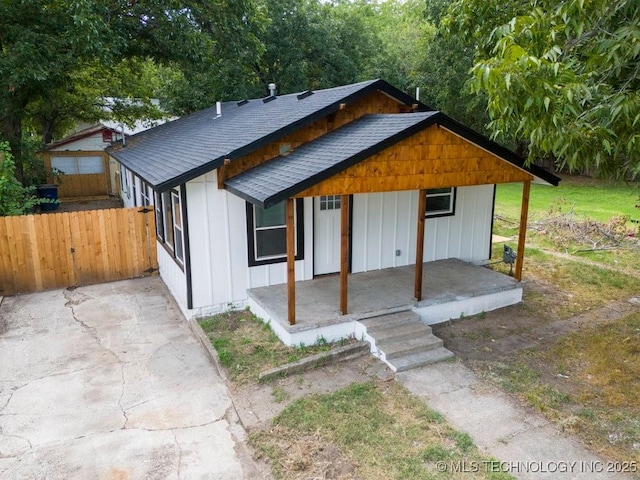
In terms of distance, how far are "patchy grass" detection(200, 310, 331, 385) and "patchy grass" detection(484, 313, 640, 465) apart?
2.68m

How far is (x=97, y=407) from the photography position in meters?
5.43

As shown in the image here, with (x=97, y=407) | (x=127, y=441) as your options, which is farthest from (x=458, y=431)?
(x=97, y=407)

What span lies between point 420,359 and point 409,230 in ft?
12.1

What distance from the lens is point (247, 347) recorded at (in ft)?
22.1

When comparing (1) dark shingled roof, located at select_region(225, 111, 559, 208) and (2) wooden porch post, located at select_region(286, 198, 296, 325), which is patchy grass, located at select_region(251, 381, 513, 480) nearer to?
(2) wooden porch post, located at select_region(286, 198, 296, 325)

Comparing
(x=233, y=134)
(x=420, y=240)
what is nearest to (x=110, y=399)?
(x=420, y=240)

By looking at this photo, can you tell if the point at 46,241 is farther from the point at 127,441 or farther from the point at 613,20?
the point at 613,20

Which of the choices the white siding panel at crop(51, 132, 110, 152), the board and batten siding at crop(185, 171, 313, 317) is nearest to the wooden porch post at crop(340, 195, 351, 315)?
the board and batten siding at crop(185, 171, 313, 317)

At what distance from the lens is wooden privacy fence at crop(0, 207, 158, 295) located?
9008 millimetres

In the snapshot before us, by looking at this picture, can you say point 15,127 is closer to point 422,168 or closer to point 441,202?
point 441,202

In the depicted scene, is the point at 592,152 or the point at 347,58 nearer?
the point at 592,152

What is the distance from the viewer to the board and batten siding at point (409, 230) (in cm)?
905

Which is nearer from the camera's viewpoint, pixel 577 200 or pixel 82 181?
pixel 82 181

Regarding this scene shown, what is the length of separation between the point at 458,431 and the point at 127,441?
3.47 meters
